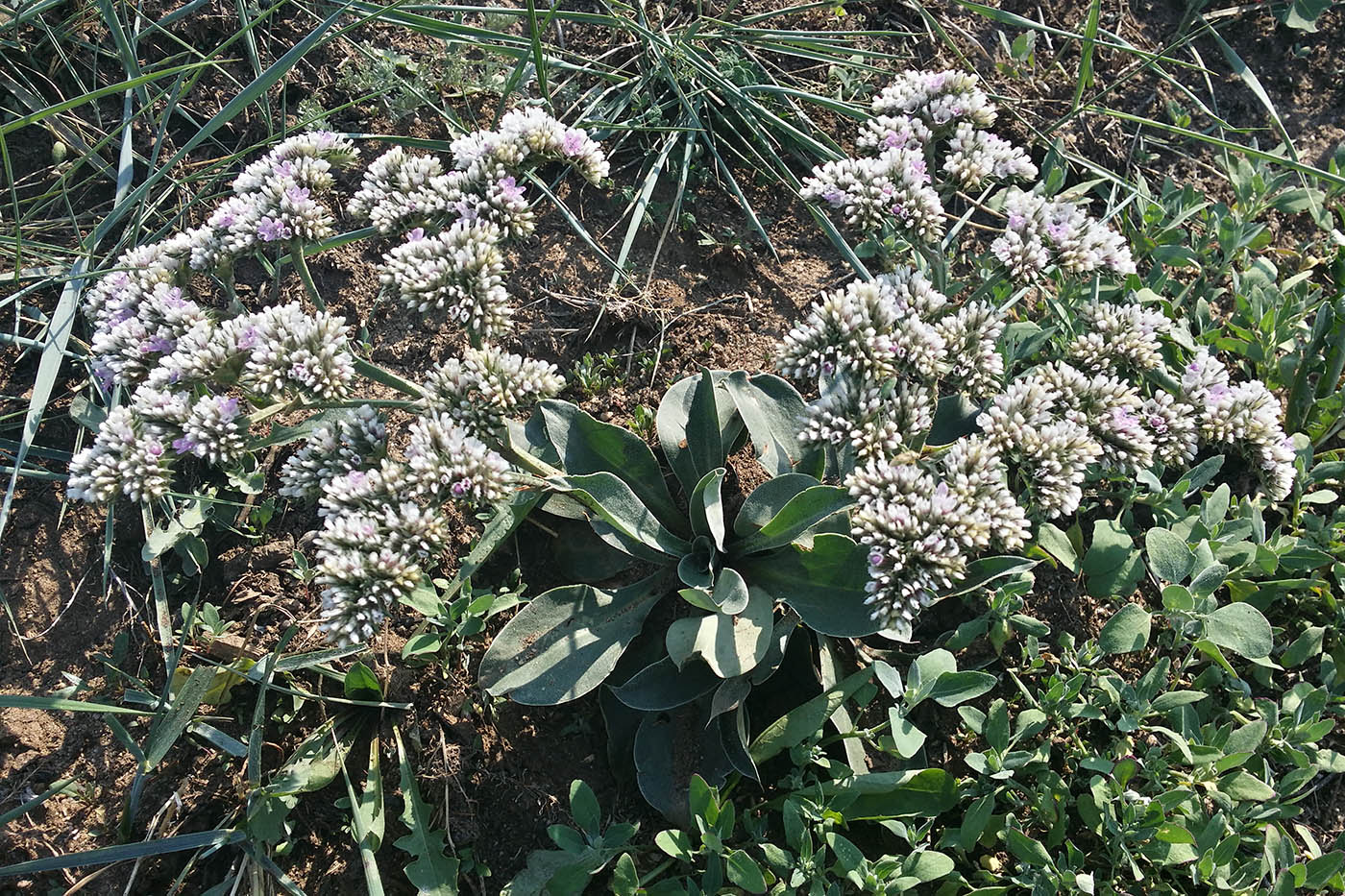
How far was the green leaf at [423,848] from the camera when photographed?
108 inches

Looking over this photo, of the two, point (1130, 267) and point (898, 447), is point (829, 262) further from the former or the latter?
point (898, 447)

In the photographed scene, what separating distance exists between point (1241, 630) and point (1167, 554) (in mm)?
308

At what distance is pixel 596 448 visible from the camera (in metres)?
3.17

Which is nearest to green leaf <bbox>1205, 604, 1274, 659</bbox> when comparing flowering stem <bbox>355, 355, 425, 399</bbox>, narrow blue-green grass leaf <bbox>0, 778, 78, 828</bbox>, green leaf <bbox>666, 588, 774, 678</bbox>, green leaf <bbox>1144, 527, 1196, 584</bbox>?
green leaf <bbox>1144, 527, 1196, 584</bbox>

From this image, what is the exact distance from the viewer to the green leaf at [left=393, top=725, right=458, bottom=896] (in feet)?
9.04

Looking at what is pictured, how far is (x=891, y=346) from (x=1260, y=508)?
158cm

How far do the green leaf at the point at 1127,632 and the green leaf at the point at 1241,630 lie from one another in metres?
0.19

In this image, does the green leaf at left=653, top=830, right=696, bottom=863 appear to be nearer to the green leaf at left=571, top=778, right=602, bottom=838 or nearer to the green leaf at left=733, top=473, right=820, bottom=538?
the green leaf at left=571, top=778, right=602, bottom=838

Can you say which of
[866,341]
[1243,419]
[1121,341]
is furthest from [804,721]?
[1243,419]

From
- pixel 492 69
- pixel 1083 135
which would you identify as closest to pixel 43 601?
pixel 492 69

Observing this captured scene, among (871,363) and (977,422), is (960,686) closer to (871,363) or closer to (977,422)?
(977,422)

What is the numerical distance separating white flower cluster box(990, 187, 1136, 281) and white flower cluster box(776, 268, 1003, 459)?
0.26 meters

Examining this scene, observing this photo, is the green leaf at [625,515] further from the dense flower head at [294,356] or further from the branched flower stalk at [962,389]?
the dense flower head at [294,356]

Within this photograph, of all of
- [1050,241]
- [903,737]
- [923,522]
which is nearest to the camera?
[923,522]
